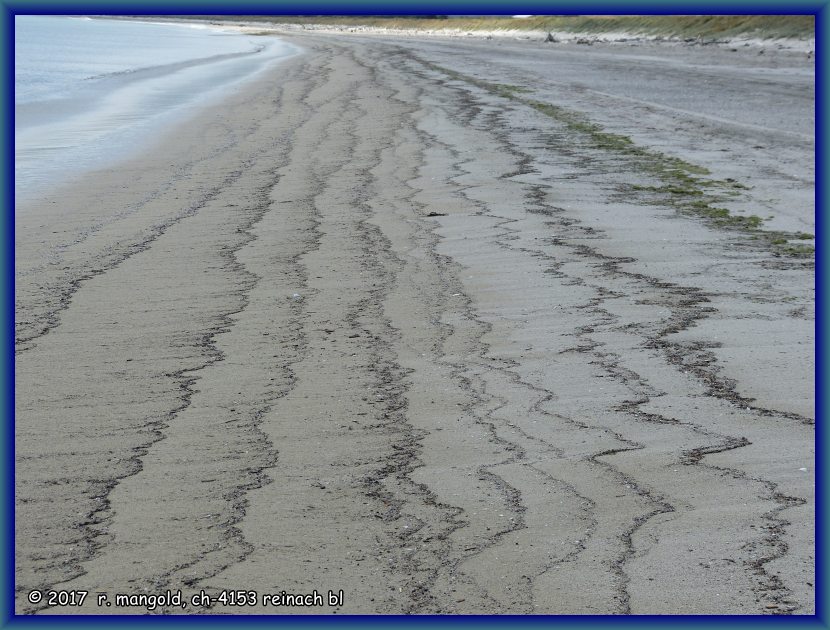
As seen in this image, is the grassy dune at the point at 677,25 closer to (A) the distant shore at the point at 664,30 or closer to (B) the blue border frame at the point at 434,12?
(A) the distant shore at the point at 664,30

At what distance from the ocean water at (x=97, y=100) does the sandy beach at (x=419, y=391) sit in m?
1.14

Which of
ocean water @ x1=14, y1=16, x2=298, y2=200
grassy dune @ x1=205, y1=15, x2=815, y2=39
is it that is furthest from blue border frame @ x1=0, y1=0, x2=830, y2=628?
grassy dune @ x1=205, y1=15, x2=815, y2=39

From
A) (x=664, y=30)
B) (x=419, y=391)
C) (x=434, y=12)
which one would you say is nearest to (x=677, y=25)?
(x=664, y=30)

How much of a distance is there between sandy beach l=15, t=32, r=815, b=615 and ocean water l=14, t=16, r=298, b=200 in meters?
1.14

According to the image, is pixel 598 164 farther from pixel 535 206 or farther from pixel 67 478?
pixel 67 478

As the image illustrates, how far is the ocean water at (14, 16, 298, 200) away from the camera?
8109 mm

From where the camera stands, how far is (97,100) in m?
13.8

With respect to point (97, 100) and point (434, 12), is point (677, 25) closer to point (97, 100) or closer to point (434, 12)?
point (97, 100)

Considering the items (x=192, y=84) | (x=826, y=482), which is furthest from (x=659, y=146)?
(x=192, y=84)

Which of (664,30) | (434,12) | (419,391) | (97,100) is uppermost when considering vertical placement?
(664,30)

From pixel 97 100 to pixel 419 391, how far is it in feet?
39.3

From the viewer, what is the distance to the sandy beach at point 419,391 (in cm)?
211

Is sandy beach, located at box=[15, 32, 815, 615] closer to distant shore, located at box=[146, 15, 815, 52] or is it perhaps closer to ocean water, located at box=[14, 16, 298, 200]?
ocean water, located at box=[14, 16, 298, 200]

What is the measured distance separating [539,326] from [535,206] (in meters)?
2.33
